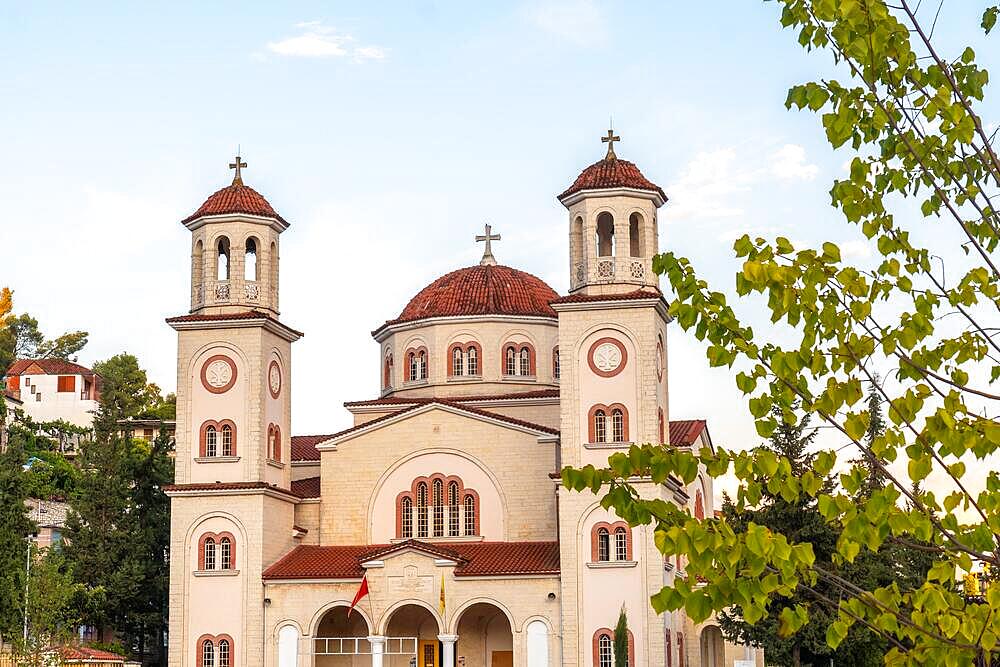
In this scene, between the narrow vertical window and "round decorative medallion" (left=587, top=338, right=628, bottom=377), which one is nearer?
the narrow vertical window

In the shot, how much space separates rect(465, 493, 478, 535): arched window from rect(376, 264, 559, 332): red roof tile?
8.55m

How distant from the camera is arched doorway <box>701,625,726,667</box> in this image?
2015 inches

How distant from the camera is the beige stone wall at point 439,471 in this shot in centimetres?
4547

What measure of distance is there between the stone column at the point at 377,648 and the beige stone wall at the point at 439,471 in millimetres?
4234

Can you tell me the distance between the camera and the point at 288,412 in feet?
156

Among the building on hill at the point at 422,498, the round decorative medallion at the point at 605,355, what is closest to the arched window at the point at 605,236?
the building on hill at the point at 422,498

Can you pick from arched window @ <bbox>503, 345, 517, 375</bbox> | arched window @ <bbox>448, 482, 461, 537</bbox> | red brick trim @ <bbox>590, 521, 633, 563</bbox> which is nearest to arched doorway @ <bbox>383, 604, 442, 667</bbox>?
arched window @ <bbox>448, 482, 461, 537</bbox>

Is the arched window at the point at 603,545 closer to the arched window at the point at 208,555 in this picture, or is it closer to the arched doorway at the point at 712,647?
the arched doorway at the point at 712,647

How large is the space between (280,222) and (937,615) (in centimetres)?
4055

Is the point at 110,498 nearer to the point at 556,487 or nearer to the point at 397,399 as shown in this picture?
the point at 397,399

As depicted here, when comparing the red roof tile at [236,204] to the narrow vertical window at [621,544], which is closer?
the narrow vertical window at [621,544]

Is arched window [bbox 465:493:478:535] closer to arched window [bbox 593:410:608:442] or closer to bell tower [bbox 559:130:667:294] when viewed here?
arched window [bbox 593:410:608:442]

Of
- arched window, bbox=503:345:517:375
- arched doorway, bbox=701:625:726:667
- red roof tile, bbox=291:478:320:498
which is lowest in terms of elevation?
arched doorway, bbox=701:625:726:667

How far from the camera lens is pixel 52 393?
295 ft
